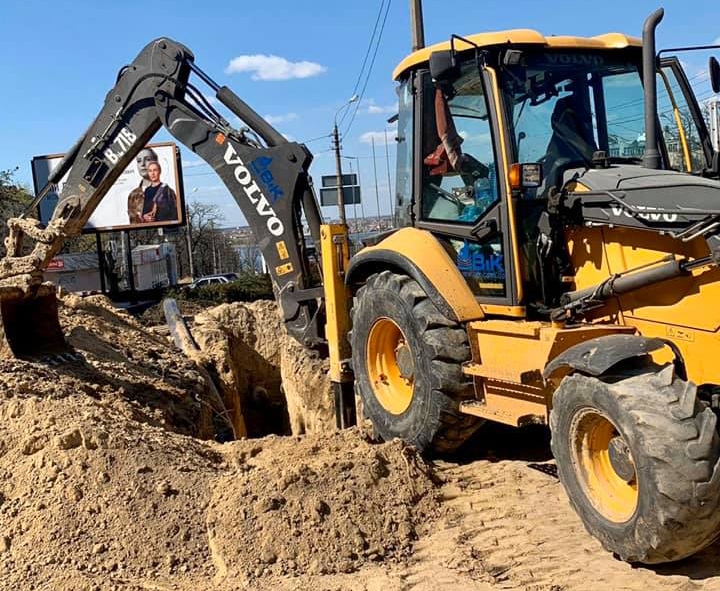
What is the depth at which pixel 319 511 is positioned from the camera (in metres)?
4.34

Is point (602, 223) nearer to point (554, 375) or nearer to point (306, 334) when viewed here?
point (554, 375)

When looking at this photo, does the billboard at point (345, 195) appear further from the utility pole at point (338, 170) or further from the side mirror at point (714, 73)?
the side mirror at point (714, 73)

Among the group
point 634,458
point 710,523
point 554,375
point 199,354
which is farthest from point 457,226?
point 199,354

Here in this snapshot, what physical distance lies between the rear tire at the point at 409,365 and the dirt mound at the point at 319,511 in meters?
0.31

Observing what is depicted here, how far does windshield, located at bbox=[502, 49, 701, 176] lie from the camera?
190 inches

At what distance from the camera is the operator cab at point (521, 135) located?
4.77 metres

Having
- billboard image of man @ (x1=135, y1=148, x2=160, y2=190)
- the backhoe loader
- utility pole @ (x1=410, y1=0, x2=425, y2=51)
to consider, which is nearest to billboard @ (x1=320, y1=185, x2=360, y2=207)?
billboard image of man @ (x1=135, y1=148, x2=160, y2=190)

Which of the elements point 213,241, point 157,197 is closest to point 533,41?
point 157,197

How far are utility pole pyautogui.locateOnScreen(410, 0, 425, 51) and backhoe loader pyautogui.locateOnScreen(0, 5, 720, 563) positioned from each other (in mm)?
7254

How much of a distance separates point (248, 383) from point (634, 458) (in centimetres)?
1000

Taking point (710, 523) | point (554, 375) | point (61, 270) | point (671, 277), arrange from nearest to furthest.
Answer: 1. point (710, 523)
2. point (671, 277)
3. point (554, 375)
4. point (61, 270)

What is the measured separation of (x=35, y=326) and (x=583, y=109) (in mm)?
5782

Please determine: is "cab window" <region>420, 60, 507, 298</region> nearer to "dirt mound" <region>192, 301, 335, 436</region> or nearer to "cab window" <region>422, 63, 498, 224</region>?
"cab window" <region>422, 63, 498, 224</region>

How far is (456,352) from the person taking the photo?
501cm
